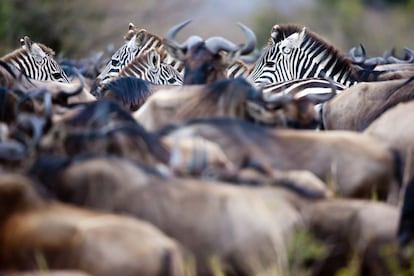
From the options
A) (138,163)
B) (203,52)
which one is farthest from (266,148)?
(203,52)

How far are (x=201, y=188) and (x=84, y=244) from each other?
3.04 feet

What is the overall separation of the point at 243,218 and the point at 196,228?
0.26 meters

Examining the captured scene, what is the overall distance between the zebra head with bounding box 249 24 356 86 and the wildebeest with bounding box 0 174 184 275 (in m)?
7.69

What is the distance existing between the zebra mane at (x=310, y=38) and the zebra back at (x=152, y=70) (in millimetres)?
1160

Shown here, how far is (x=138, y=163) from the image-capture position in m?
8.06

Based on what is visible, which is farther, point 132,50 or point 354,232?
point 132,50

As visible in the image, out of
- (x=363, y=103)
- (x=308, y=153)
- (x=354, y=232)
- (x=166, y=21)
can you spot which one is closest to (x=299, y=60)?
(x=363, y=103)

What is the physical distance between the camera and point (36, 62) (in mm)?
15477

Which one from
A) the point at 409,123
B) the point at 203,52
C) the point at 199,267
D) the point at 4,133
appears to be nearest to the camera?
the point at 199,267

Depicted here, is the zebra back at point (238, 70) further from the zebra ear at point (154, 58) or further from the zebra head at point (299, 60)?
the zebra ear at point (154, 58)

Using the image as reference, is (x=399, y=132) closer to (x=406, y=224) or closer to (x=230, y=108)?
(x=230, y=108)

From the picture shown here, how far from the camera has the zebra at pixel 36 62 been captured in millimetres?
15211

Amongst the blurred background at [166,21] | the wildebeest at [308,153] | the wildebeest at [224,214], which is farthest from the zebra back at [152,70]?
the blurred background at [166,21]

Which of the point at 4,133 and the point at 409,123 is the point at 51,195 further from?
A: the point at 409,123
